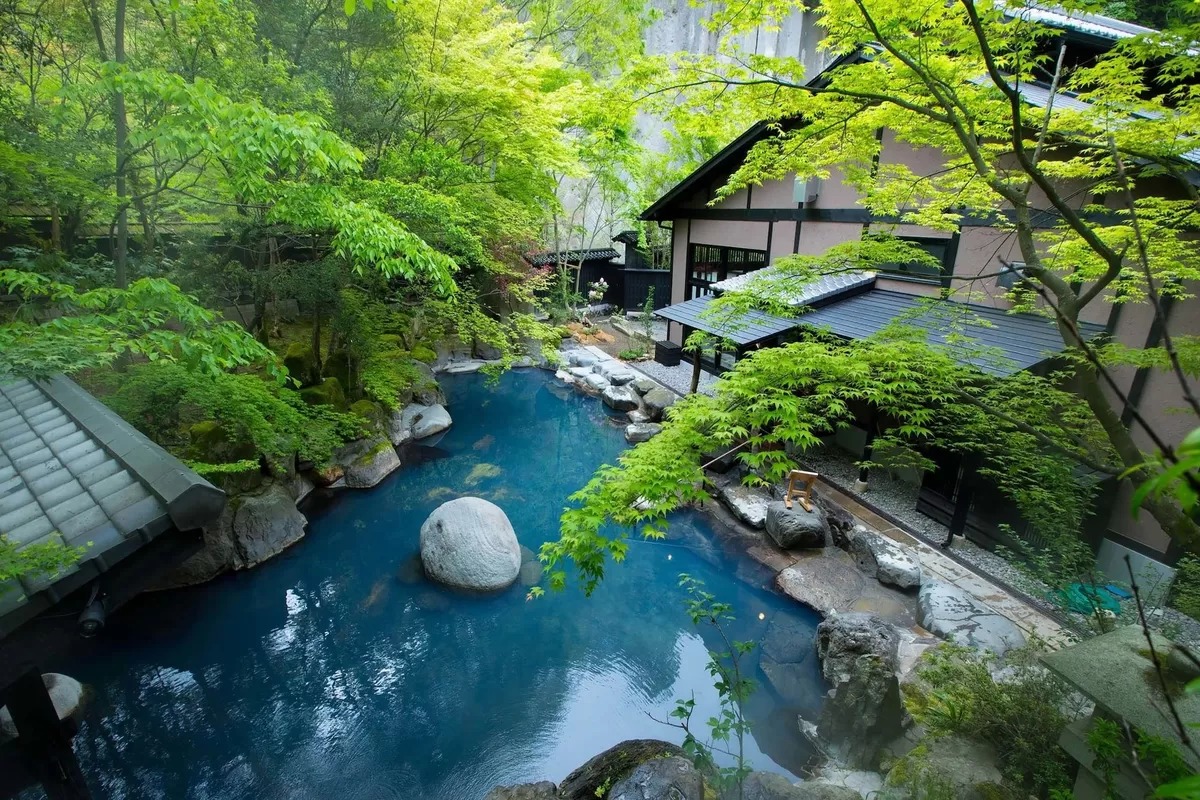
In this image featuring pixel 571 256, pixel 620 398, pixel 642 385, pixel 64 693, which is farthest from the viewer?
pixel 571 256

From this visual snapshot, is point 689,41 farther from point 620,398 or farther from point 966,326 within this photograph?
point 966,326

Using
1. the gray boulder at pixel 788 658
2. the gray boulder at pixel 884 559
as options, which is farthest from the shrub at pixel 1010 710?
the gray boulder at pixel 884 559

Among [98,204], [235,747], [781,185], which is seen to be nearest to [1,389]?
[98,204]

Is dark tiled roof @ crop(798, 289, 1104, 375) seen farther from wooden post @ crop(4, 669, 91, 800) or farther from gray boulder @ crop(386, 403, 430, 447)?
gray boulder @ crop(386, 403, 430, 447)

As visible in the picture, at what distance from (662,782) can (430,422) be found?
10.4m

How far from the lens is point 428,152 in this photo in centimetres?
1022

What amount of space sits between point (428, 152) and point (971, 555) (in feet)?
35.6

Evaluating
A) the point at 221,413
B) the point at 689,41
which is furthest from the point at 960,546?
the point at 689,41

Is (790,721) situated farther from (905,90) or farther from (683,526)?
(905,90)

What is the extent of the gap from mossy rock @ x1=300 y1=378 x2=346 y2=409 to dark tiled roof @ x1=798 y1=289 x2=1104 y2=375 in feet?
28.7

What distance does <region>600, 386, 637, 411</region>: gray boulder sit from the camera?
48.3 ft

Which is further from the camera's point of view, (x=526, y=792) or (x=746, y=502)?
(x=746, y=502)

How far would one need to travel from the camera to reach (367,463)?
1107 centimetres

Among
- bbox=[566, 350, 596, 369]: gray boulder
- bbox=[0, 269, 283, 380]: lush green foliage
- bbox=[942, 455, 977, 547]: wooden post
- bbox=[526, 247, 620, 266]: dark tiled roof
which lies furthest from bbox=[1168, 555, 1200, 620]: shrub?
bbox=[526, 247, 620, 266]: dark tiled roof
